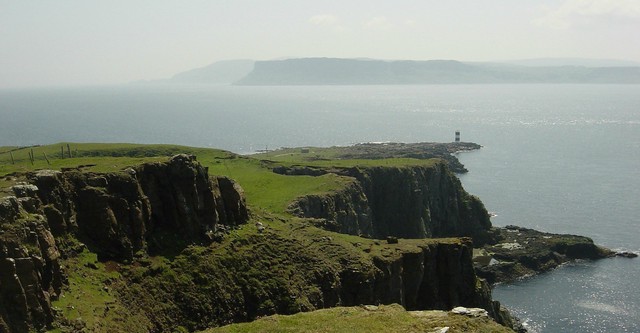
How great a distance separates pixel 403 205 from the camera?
4985 inches

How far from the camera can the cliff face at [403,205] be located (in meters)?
97.2

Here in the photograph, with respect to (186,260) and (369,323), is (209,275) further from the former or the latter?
(369,323)

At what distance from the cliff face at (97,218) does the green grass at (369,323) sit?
13.1m

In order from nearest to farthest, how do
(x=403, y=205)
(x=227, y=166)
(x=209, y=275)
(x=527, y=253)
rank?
(x=209, y=275) < (x=227, y=166) < (x=527, y=253) < (x=403, y=205)

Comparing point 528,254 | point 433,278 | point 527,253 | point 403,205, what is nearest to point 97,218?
point 433,278

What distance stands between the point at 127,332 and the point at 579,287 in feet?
299

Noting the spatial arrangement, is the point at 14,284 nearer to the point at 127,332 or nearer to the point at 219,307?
the point at 127,332

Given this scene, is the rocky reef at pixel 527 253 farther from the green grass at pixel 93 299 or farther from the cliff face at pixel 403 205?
the green grass at pixel 93 299

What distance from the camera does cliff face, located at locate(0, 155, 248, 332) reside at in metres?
40.2

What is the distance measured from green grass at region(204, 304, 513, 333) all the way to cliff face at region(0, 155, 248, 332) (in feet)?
42.9

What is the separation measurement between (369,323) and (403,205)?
8570 cm

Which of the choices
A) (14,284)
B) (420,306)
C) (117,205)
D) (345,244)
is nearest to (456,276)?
(420,306)

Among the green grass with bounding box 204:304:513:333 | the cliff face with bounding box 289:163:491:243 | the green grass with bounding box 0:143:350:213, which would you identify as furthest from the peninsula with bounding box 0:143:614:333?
the cliff face with bounding box 289:163:491:243

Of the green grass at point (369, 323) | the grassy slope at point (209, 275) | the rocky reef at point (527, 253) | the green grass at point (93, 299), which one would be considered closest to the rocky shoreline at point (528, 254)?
the rocky reef at point (527, 253)
